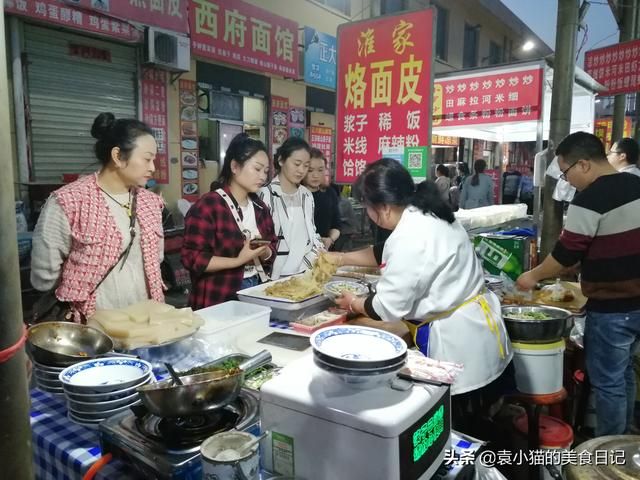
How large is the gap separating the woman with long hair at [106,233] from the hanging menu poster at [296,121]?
8.41m

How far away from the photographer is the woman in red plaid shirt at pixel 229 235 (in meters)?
3.04

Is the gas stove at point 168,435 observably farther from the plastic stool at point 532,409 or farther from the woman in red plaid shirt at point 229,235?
the plastic stool at point 532,409

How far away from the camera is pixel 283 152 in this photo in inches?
149

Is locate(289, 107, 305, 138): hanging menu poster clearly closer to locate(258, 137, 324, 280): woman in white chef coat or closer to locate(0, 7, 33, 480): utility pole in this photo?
locate(258, 137, 324, 280): woman in white chef coat

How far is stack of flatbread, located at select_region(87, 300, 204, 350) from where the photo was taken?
2061mm

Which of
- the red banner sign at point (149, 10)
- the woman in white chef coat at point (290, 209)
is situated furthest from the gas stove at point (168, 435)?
the red banner sign at point (149, 10)

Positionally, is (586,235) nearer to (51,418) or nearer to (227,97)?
(51,418)

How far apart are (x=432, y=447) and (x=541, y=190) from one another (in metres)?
4.83

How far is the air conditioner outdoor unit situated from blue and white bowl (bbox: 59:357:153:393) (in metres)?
6.83

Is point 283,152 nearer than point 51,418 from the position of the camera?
No

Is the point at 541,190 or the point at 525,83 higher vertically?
the point at 525,83

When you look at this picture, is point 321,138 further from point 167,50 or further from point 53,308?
point 53,308

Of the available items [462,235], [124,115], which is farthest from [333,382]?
[124,115]

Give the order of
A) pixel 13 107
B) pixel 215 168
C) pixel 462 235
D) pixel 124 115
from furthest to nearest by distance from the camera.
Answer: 1. pixel 215 168
2. pixel 124 115
3. pixel 13 107
4. pixel 462 235
